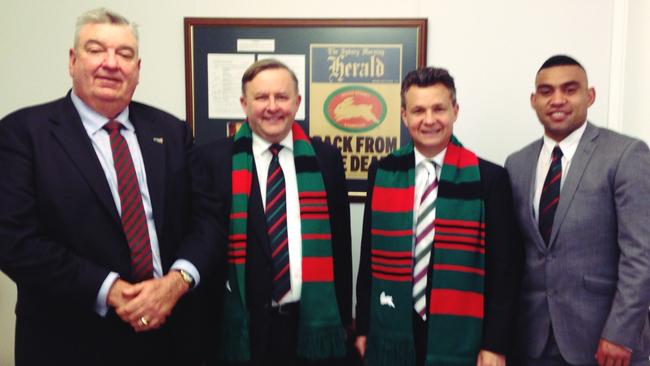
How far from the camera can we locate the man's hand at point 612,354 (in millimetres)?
1679

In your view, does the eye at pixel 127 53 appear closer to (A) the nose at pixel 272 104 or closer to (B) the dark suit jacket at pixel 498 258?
(A) the nose at pixel 272 104

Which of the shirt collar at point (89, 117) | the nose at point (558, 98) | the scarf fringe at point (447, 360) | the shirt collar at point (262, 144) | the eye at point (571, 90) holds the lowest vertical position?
the scarf fringe at point (447, 360)

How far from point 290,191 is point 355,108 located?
0.84 meters

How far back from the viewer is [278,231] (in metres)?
1.84

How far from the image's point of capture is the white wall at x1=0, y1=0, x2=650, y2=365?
2502mm

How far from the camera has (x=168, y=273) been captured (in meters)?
1.59

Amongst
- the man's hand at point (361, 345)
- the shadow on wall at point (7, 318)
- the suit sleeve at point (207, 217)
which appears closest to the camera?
the suit sleeve at point (207, 217)

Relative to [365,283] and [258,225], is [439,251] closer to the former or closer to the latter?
[365,283]

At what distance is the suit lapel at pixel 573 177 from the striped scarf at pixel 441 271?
0.85 ft

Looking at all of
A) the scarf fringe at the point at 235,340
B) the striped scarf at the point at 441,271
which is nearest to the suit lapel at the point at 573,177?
the striped scarf at the point at 441,271

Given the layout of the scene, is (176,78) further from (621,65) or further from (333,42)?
(621,65)

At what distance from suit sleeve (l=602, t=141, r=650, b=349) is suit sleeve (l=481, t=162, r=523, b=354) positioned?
0.32 metres

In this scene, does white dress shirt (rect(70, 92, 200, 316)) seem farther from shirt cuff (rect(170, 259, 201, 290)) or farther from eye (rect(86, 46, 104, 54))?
eye (rect(86, 46, 104, 54))

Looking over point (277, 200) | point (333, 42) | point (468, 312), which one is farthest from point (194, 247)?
point (333, 42)
